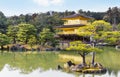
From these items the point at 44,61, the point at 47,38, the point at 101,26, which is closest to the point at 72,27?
the point at 47,38

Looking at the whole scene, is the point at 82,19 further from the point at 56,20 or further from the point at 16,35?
the point at 56,20

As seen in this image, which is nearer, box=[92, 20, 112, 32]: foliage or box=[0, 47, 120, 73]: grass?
box=[92, 20, 112, 32]: foliage

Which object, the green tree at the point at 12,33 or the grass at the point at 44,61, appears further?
the green tree at the point at 12,33

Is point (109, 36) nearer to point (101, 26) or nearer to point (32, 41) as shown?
point (101, 26)

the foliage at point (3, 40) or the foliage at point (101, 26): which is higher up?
the foliage at point (101, 26)

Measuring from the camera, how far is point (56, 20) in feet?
182

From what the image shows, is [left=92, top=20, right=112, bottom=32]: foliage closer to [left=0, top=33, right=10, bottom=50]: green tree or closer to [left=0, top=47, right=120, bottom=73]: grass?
[left=0, top=47, right=120, bottom=73]: grass

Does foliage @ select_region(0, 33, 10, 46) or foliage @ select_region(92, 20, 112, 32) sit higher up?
foliage @ select_region(92, 20, 112, 32)

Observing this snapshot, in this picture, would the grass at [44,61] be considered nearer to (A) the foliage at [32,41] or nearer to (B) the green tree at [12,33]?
(A) the foliage at [32,41]

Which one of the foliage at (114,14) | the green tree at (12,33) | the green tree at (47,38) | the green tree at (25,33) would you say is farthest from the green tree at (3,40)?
the foliage at (114,14)

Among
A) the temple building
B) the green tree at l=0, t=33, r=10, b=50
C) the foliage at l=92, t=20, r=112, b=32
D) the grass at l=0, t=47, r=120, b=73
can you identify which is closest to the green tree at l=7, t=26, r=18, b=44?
the green tree at l=0, t=33, r=10, b=50

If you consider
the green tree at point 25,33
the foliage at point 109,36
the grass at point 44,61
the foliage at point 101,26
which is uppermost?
the foliage at point 101,26

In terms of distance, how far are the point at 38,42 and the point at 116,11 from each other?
29178mm

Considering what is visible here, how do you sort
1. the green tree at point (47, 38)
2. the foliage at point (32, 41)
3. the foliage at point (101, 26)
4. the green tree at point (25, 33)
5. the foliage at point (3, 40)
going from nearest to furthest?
the foliage at point (101, 26), the foliage at point (32, 41), the foliage at point (3, 40), the green tree at point (47, 38), the green tree at point (25, 33)
